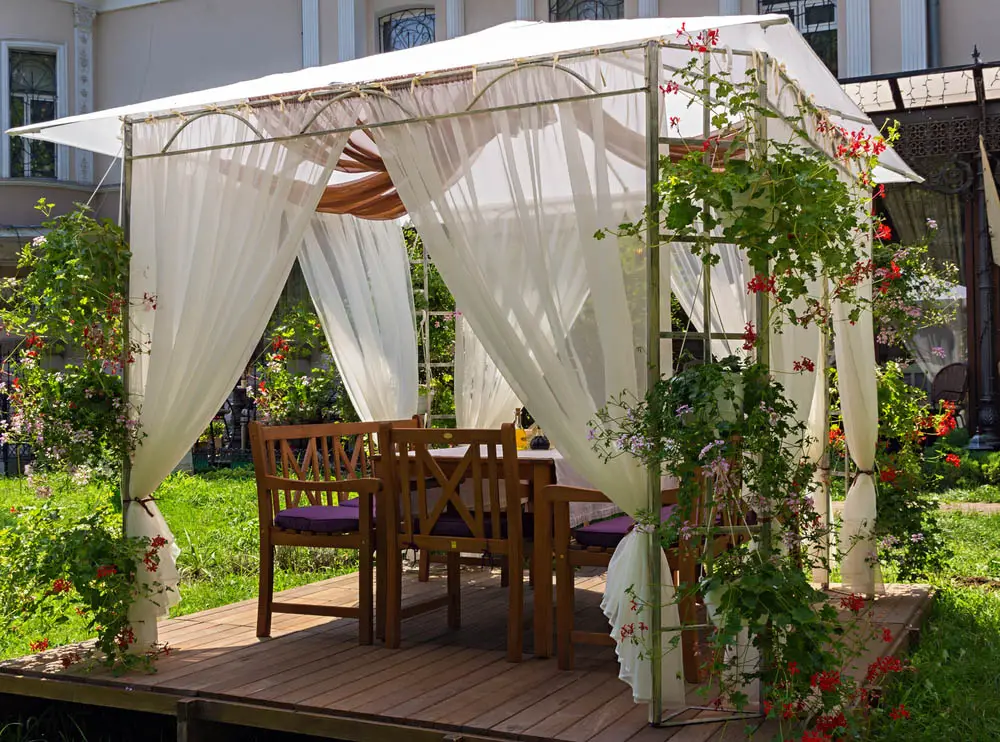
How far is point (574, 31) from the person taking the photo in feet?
14.2

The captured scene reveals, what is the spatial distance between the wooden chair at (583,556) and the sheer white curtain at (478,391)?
239 cm

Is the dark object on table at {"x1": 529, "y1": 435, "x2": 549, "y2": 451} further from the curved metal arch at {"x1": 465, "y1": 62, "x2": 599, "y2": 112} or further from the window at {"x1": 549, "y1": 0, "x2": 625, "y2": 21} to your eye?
the window at {"x1": 549, "y1": 0, "x2": 625, "y2": 21}

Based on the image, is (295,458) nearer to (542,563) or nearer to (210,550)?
(542,563)

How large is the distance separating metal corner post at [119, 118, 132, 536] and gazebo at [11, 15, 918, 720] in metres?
0.01

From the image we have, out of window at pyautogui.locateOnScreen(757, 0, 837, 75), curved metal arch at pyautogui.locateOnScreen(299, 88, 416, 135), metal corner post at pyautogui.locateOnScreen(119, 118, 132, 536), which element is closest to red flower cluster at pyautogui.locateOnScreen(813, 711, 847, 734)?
curved metal arch at pyautogui.locateOnScreen(299, 88, 416, 135)

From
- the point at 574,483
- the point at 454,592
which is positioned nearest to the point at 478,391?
the point at 454,592

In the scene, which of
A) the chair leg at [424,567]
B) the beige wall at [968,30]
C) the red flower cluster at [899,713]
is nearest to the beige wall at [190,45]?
the beige wall at [968,30]

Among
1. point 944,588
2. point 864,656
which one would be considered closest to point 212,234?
point 864,656

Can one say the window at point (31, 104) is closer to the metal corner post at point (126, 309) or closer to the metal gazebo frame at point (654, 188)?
the metal corner post at point (126, 309)

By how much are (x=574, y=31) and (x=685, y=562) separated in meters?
1.96

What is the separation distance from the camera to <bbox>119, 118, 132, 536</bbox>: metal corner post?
4703 mm

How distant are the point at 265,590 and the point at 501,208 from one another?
2.03m

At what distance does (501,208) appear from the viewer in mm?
4125

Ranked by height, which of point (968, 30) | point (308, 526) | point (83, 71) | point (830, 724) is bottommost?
point (830, 724)
